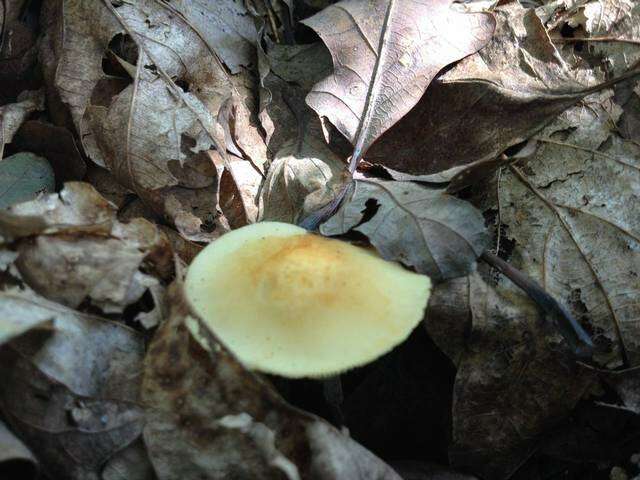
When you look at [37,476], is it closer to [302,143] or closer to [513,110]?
[302,143]

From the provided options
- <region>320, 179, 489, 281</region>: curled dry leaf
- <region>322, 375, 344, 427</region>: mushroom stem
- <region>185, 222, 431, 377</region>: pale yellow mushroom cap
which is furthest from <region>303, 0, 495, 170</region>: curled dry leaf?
<region>322, 375, 344, 427</region>: mushroom stem

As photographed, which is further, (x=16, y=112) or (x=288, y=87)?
(x=288, y=87)

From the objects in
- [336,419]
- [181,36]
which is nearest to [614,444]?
[336,419]

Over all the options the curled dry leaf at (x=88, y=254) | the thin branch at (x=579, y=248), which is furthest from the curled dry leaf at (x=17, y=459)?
the thin branch at (x=579, y=248)

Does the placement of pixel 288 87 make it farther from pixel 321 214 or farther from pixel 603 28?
pixel 603 28

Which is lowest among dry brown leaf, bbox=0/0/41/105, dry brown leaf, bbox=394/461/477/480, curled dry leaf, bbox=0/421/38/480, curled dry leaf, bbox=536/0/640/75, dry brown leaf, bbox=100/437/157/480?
dry brown leaf, bbox=394/461/477/480

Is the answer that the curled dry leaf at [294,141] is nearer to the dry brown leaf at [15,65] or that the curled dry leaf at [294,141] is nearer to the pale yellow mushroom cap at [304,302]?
the pale yellow mushroom cap at [304,302]

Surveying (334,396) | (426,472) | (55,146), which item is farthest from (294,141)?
(426,472)

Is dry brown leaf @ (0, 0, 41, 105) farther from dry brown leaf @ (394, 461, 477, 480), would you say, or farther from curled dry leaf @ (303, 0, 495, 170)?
dry brown leaf @ (394, 461, 477, 480)
